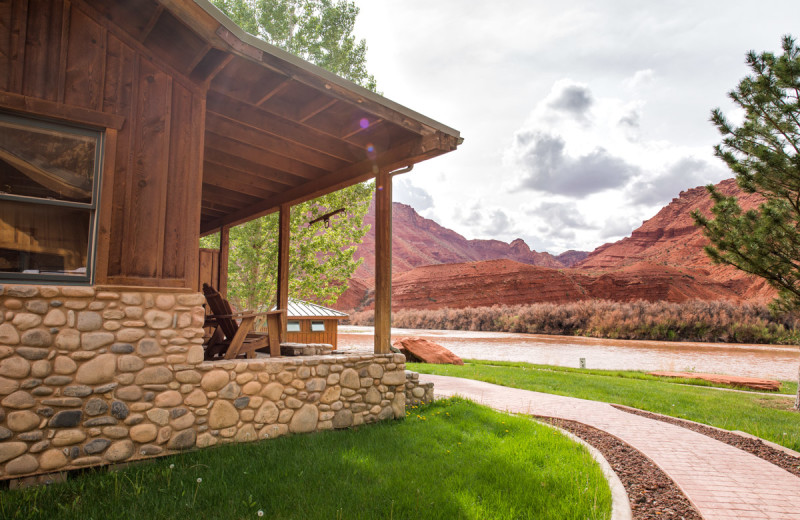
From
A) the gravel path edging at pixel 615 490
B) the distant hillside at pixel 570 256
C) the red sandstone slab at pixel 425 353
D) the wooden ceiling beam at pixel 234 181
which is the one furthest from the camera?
the distant hillside at pixel 570 256

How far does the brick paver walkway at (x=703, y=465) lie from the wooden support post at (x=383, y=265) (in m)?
2.30

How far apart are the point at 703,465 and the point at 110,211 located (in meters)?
5.71

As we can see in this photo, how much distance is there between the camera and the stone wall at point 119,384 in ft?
10.8

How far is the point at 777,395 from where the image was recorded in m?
9.05

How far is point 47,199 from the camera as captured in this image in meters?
3.55

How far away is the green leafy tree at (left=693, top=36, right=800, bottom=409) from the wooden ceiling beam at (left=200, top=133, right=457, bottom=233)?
499 cm

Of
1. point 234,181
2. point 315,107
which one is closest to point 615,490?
point 315,107

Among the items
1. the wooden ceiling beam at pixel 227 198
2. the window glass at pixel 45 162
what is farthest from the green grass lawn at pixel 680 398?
the window glass at pixel 45 162

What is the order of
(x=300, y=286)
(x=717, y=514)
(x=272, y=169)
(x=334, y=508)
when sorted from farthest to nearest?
(x=300, y=286)
(x=272, y=169)
(x=717, y=514)
(x=334, y=508)

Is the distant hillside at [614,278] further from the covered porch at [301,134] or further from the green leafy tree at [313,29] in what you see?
the covered porch at [301,134]

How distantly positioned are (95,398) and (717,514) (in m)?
4.66

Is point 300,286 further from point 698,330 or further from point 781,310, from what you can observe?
point 698,330

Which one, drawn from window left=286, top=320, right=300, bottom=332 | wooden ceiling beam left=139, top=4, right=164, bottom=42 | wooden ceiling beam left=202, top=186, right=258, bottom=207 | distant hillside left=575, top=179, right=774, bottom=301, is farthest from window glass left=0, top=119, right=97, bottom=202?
distant hillside left=575, top=179, right=774, bottom=301

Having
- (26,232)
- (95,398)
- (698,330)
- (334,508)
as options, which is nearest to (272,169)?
(26,232)
